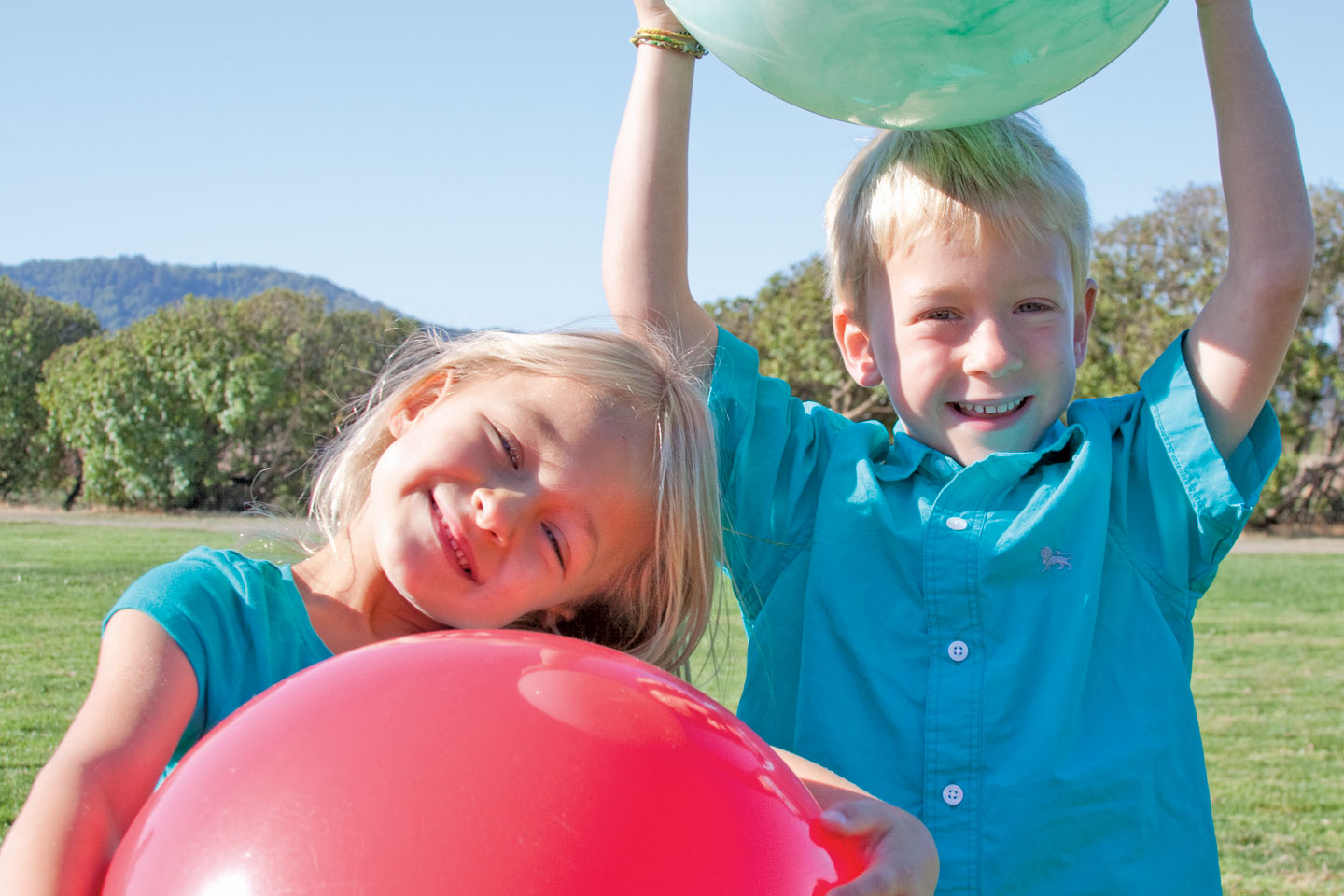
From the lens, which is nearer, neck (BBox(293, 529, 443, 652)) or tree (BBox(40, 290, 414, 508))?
neck (BBox(293, 529, 443, 652))

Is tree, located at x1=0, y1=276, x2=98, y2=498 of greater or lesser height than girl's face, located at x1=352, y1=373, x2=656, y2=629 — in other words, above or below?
below

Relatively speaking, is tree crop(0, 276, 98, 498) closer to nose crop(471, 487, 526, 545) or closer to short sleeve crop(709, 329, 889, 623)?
short sleeve crop(709, 329, 889, 623)

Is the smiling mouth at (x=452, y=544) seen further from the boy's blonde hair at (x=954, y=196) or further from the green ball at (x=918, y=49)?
the boy's blonde hair at (x=954, y=196)

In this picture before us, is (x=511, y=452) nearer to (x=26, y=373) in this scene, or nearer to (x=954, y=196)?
(x=954, y=196)

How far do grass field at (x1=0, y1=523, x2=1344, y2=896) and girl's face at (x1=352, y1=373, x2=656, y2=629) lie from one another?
0.47 m

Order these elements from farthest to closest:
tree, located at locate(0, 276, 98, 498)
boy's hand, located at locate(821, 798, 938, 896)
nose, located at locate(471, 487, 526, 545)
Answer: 1. tree, located at locate(0, 276, 98, 498)
2. nose, located at locate(471, 487, 526, 545)
3. boy's hand, located at locate(821, 798, 938, 896)

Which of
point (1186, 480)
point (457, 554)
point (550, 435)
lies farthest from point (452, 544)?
point (1186, 480)

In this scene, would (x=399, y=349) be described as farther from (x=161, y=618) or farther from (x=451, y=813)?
(x=451, y=813)

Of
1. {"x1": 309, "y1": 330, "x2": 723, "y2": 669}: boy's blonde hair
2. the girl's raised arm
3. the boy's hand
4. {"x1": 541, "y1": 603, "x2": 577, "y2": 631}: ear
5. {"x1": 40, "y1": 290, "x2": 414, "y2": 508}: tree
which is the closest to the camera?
the girl's raised arm

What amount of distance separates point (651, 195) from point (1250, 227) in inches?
46.1

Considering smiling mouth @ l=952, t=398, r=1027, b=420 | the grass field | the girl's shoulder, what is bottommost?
the grass field

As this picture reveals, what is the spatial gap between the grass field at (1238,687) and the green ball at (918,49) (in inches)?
42.8

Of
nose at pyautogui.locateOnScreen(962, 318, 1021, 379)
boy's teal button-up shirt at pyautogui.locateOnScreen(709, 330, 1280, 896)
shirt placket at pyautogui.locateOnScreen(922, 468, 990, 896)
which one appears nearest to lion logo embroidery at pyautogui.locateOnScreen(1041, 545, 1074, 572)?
boy's teal button-up shirt at pyautogui.locateOnScreen(709, 330, 1280, 896)

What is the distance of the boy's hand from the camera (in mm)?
1609
